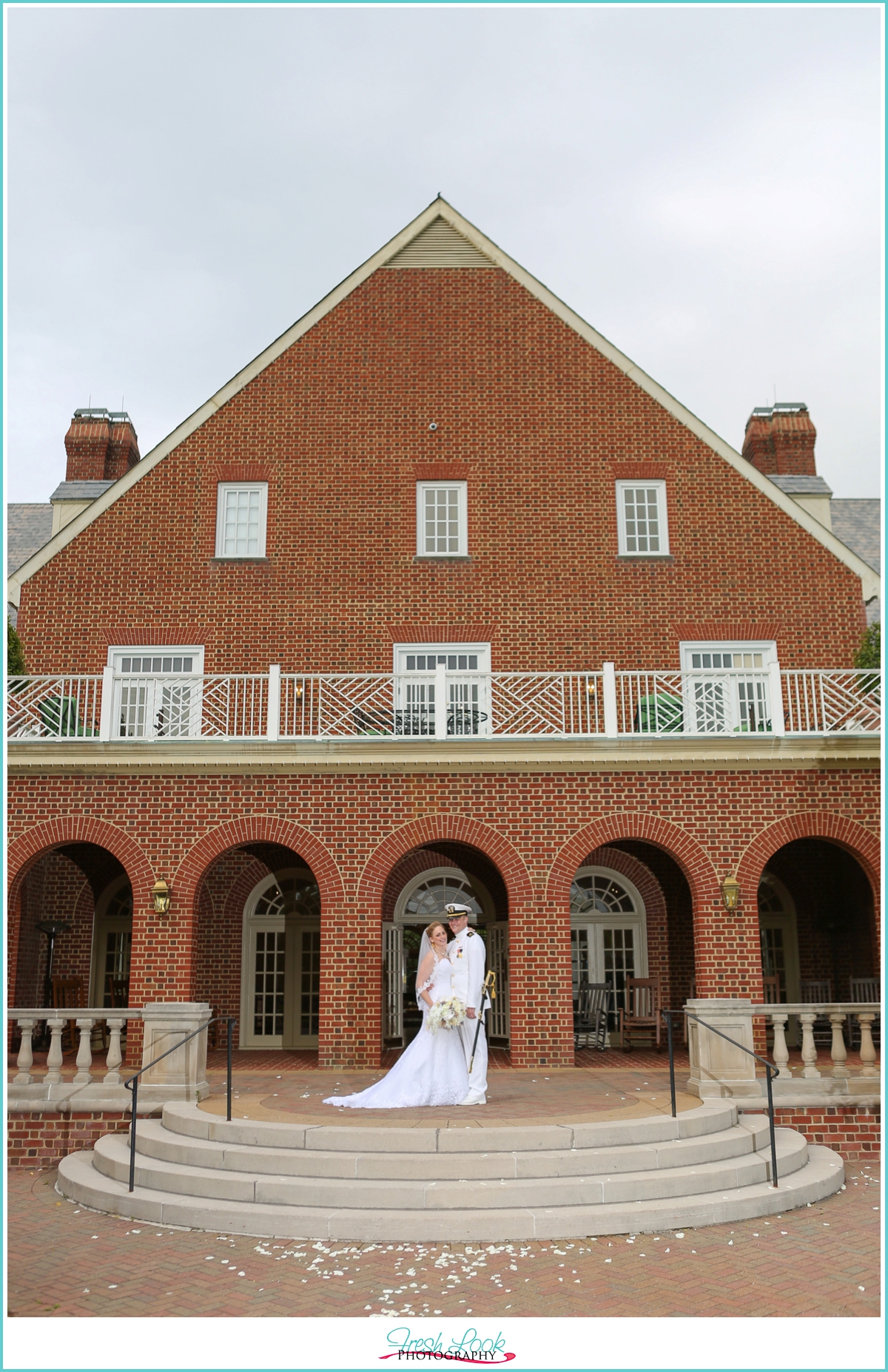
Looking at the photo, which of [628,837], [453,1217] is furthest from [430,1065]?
[628,837]

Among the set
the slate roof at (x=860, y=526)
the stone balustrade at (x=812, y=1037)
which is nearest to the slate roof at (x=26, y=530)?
the slate roof at (x=860, y=526)

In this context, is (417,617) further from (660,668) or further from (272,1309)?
(272,1309)

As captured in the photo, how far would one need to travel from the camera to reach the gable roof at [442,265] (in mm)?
19750

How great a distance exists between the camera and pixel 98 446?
2495 cm

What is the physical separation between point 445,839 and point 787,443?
13681mm

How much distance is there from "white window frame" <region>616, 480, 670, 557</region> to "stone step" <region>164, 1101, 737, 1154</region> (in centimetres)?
1113

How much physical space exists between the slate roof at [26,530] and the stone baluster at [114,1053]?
13554 millimetres

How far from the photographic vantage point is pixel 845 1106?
1236cm

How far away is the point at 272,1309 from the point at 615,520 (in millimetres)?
14920

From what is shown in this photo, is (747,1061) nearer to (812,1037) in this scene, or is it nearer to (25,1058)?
(812,1037)

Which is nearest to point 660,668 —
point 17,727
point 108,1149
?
point 17,727

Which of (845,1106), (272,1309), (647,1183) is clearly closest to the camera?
(272,1309)

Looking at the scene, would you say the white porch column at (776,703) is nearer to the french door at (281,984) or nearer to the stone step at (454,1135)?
the stone step at (454,1135)

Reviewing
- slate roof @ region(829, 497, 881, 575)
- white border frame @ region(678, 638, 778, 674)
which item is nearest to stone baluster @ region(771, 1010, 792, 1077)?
white border frame @ region(678, 638, 778, 674)
